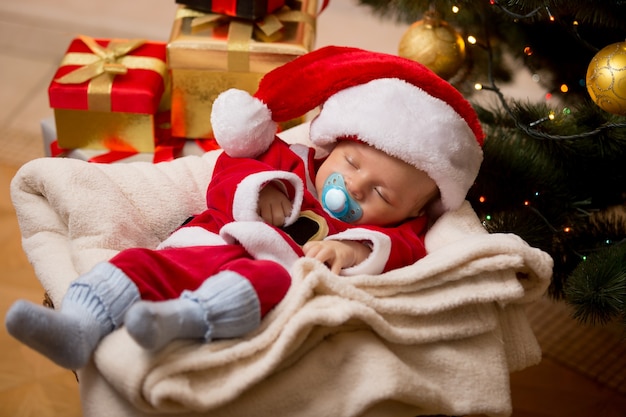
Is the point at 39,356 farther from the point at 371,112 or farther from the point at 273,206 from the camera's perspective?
the point at 371,112

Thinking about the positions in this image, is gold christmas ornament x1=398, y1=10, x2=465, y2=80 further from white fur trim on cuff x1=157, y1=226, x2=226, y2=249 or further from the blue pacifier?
white fur trim on cuff x1=157, y1=226, x2=226, y2=249

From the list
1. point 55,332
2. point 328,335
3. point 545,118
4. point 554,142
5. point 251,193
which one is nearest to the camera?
point 55,332

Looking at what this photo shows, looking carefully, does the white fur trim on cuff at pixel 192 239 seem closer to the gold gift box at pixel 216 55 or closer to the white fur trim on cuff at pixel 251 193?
the white fur trim on cuff at pixel 251 193

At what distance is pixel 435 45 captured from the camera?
1.39 metres

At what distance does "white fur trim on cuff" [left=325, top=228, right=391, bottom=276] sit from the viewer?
101 centimetres

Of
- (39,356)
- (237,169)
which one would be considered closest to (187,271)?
(237,169)

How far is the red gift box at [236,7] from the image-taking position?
1500 millimetres

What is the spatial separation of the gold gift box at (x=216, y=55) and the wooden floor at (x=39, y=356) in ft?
1.48

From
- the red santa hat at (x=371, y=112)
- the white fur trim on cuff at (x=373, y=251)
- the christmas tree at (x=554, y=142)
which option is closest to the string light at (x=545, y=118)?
the christmas tree at (x=554, y=142)

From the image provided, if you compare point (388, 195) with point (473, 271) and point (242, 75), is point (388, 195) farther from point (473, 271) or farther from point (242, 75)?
point (242, 75)

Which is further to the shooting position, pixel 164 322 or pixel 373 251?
pixel 373 251

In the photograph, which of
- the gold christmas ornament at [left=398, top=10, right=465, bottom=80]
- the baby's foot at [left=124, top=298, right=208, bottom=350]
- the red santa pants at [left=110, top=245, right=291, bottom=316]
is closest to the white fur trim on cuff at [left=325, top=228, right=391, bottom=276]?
the red santa pants at [left=110, top=245, right=291, bottom=316]

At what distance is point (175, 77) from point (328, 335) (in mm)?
764

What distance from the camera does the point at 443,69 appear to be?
143cm
